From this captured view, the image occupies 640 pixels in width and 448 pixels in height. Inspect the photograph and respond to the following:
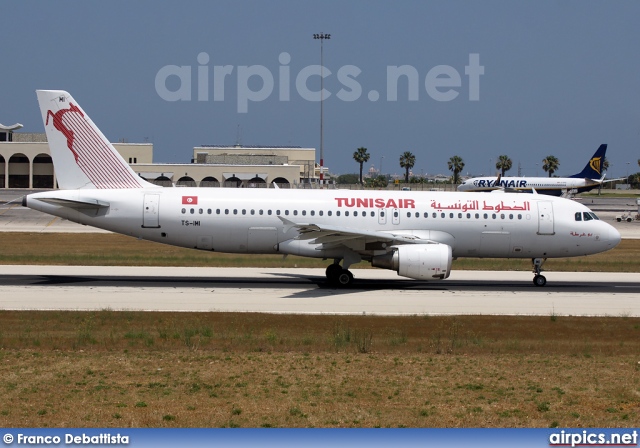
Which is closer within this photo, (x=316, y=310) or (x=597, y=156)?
(x=316, y=310)

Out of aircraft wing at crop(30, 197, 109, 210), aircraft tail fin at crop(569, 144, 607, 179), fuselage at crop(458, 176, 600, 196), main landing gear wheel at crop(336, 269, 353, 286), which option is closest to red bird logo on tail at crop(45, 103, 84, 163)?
aircraft wing at crop(30, 197, 109, 210)

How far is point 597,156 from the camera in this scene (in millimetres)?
112125

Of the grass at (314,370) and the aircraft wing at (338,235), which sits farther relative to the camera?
the aircraft wing at (338,235)

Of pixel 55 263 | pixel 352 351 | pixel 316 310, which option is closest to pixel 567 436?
pixel 352 351

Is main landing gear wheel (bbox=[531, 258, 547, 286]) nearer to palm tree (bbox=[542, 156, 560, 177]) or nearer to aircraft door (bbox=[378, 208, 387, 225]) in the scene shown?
aircraft door (bbox=[378, 208, 387, 225])

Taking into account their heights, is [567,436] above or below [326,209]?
below

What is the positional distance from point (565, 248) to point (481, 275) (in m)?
4.45

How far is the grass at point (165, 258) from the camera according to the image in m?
38.2

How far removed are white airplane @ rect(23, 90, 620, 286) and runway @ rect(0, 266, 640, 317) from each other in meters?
1.50

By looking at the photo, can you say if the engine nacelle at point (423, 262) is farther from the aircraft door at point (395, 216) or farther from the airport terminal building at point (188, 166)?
the airport terminal building at point (188, 166)

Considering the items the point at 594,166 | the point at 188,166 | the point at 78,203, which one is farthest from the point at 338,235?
the point at 594,166

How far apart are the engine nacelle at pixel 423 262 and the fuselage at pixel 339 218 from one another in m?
1.30

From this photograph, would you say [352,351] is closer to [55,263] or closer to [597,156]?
[55,263]

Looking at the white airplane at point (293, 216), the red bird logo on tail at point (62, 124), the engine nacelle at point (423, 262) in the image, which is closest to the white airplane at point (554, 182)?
the white airplane at point (293, 216)
